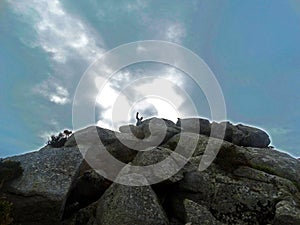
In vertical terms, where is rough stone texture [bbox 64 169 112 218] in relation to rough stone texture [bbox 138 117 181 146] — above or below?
below

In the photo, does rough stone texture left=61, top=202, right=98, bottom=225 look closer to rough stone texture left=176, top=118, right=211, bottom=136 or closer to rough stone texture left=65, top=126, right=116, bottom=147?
rough stone texture left=65, top=126, right=116, bottom=147

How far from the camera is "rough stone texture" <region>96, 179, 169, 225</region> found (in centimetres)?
1667

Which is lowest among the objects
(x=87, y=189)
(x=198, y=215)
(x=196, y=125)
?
(x=198, y=215)

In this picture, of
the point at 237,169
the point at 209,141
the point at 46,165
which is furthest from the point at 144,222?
the point at 209,141

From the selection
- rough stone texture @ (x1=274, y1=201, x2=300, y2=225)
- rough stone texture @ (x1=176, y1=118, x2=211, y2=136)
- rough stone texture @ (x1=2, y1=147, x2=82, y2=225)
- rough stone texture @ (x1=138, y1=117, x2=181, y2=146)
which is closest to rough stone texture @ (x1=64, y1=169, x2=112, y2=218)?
rough stone texture @ (x1=2, y1=147, x2=82, y2=225)

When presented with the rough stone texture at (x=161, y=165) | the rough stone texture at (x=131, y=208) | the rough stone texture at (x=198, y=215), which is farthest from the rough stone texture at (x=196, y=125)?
the rough stone texture at (x=131, y=208)

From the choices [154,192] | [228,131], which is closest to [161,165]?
[154,192]

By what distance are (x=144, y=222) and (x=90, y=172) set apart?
677 centimetres

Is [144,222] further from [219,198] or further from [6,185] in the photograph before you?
[6,185]

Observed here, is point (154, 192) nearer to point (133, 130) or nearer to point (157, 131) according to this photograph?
point (157, 131)

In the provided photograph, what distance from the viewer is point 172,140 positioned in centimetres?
2855

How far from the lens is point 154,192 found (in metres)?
18.9

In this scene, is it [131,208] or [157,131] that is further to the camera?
[157,131]

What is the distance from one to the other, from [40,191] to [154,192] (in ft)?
21.3
